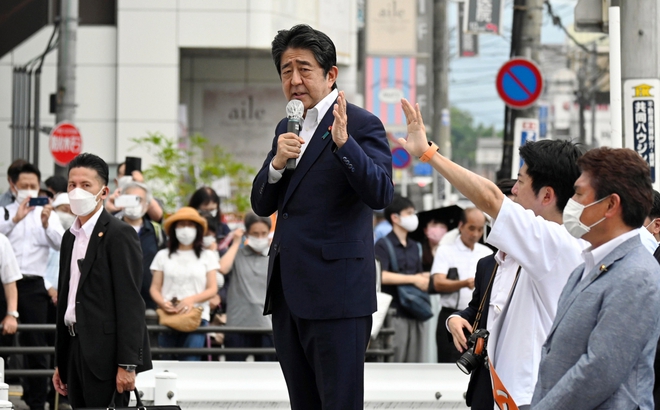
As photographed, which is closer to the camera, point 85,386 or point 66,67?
point 85,386

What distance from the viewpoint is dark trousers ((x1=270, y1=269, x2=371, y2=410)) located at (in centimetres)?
456

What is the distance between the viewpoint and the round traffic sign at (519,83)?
42.6ft

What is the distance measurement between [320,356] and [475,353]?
0.66 meters

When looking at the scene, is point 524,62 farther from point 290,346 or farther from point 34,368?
point 290,346

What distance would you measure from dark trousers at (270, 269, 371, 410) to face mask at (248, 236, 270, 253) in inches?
215

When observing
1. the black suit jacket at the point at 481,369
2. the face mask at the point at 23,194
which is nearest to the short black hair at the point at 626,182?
the black suit jacket at the point at 481,369

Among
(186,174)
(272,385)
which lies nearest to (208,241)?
(272,385)

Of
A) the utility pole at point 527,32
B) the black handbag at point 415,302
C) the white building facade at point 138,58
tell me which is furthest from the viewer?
the white building facade at point 138,58

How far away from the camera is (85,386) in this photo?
6.16 metres

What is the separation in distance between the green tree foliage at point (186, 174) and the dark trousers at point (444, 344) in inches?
389

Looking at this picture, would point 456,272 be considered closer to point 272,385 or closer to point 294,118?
point 272,385

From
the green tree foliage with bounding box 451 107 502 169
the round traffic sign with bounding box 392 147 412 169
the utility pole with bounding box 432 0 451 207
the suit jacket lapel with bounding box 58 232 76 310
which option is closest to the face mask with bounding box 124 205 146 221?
the suit jacket lapel with bounding box 58 232 76 310

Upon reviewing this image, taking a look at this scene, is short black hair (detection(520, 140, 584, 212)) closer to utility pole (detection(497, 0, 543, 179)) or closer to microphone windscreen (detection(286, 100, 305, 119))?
microphone windscreen (detection(286, 100, 305, 119))

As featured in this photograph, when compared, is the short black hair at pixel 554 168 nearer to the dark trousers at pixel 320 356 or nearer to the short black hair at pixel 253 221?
the dark trousers at pixel 320 356
